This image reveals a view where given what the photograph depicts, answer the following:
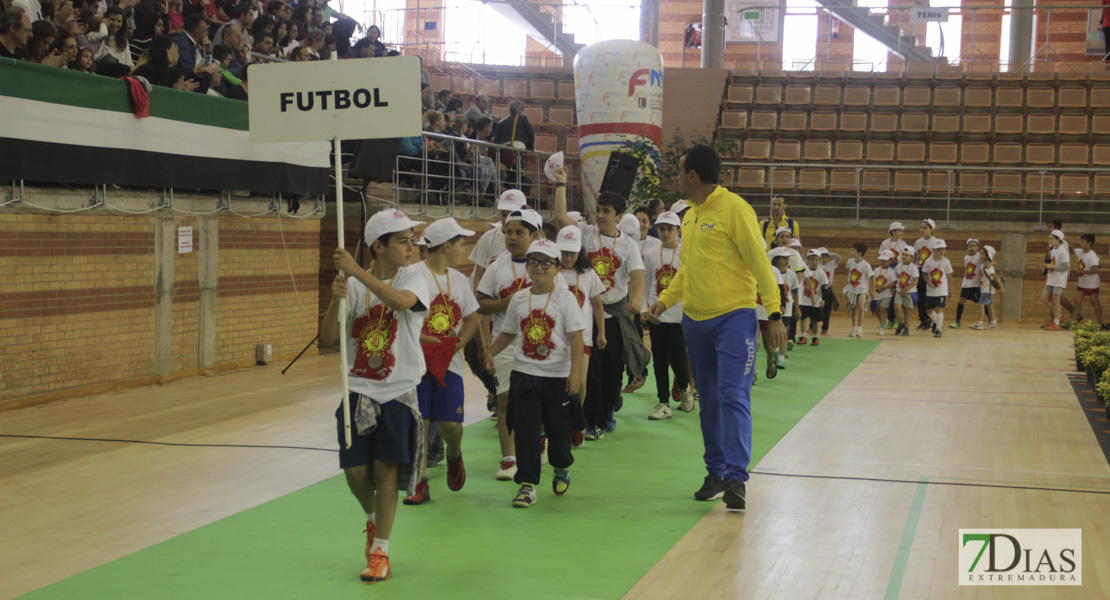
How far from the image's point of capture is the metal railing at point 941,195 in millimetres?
21531

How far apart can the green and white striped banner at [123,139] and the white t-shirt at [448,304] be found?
452 centimetres

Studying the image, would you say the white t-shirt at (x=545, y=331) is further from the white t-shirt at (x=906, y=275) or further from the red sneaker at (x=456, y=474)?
the white t-shirt at (x=906, y=275)

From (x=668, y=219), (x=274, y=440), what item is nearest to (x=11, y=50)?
(x=274, y=440)

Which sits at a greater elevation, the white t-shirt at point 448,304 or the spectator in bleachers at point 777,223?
the spectator in bleachers at point 777,223

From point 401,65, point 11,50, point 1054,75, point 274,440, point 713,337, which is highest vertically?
point 1054,75

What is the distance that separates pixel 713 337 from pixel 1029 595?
221cm

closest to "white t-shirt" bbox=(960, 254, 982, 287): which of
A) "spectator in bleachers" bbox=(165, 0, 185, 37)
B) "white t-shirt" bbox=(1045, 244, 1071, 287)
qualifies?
"white t-shirt" bbox=(1045, 244, 1071, 287)

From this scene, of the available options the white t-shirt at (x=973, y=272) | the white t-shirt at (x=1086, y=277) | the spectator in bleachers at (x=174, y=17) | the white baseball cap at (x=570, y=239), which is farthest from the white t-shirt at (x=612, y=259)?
the white t-shirt at (x=1086, y=277)

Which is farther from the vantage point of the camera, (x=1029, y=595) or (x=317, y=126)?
(x=317, y=126)

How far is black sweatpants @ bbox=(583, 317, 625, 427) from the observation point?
798 cm

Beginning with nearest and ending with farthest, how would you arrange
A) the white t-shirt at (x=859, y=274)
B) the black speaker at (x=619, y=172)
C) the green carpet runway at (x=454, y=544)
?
the green carpet runway at (x=454, y=544) → the black speaker at (x=619, y=172) → the white t-shirt at (x=859, y=274)

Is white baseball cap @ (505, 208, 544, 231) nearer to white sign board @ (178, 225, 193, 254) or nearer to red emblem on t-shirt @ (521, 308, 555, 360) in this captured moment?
red emblem on t-shirt @ (521, 308, 555, 360)

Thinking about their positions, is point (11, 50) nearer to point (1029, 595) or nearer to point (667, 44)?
point (1029, 595)

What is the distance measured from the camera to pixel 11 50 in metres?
8.80
